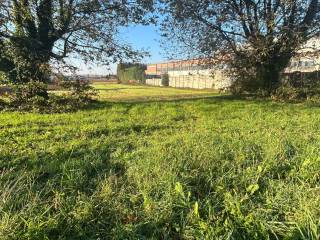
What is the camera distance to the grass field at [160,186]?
3.98 meters

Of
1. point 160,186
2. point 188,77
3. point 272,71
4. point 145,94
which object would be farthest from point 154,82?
point 160,186

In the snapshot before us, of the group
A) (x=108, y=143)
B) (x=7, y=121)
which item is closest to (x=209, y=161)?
(x=108, y=143)

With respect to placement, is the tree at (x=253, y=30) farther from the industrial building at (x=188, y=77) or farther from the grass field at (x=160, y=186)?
the grass field at (x=160, y=186)

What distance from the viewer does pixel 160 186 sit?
4.84m

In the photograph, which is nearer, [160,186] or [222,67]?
[160,186]

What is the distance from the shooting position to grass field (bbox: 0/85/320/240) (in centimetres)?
398

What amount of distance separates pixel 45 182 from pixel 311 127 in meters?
6.31

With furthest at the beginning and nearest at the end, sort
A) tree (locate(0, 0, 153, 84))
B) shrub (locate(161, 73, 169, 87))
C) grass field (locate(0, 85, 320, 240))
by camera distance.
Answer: shrub (locate(161, 73, 169, 87))
tree (locate(0, 0, 153, 84))
grass field (locate(0, 85, 320, 240))

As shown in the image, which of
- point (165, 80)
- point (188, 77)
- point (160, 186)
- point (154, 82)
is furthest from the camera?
point (154, 82)

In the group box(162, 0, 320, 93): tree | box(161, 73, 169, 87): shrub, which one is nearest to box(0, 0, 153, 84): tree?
box(162, 0, 320, 93): tree

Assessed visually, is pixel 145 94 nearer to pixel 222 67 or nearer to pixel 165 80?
pixel 222 67

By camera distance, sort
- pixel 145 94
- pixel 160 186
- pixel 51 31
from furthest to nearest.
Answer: pixel 145 94 → pixel 51 31 → pixel 160 186

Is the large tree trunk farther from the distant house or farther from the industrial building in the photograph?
the industrial building

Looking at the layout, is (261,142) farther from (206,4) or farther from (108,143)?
(206,4)
